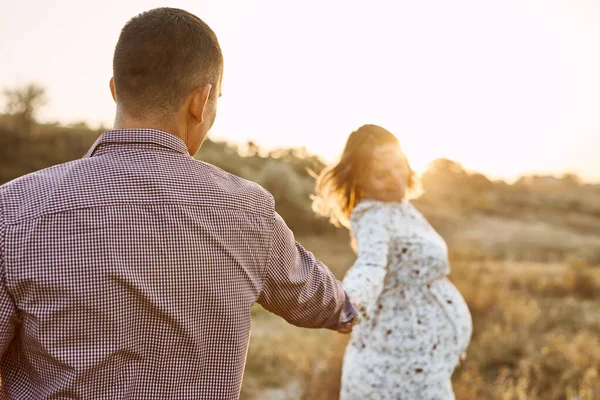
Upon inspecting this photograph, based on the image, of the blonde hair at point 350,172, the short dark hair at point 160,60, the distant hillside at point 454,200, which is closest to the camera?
the short dark hair at point 160,60

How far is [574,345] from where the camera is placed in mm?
5953

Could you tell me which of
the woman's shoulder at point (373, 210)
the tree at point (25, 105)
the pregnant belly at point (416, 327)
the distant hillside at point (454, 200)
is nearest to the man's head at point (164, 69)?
the woman's shoulder at point (373, 210)

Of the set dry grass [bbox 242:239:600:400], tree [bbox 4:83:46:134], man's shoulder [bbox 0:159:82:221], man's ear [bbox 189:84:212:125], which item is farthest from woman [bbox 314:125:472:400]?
tree [bbox 4:83:46:134]

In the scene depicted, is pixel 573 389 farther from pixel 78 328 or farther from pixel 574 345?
pixel 78 328

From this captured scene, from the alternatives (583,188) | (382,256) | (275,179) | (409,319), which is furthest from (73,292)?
(583,188)

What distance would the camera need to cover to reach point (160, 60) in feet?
4.66

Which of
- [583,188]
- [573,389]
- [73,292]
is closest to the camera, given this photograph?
[73,292]

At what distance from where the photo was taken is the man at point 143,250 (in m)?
1.26

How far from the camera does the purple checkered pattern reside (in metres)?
1.25

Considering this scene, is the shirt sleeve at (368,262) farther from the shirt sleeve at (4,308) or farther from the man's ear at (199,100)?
the shirt sleeve at (4,308)

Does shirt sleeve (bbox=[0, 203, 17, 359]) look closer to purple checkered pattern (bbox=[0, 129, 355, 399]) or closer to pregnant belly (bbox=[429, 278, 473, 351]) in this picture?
purple checkered pattern (bbox=[0, 129, 355, 399])

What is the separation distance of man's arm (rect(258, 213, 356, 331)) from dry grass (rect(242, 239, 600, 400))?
3.31 metres

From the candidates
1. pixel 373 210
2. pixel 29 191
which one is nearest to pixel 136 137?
pixel 29 191

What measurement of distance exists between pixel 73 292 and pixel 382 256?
1706 millimetres
